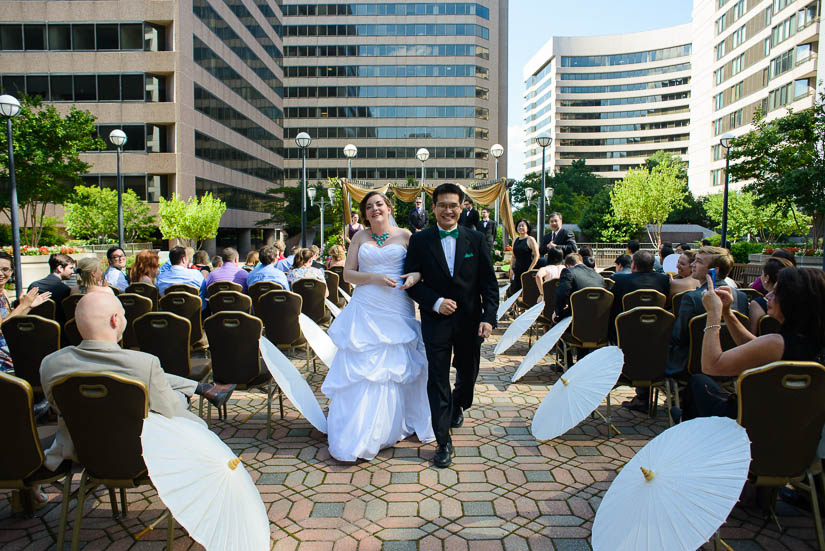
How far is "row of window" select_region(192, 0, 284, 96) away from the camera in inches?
1682

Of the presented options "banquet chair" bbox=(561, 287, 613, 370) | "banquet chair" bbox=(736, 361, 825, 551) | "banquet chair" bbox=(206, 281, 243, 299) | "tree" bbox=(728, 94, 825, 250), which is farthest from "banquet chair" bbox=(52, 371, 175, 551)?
"tree" bbox=(728, 94, 825, 250)

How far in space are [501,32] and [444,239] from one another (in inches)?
3716

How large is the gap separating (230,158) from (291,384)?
160ft

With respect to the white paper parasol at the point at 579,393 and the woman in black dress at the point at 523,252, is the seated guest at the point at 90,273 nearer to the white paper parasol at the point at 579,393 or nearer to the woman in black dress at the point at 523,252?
the white paper parasol at the point at 579,393

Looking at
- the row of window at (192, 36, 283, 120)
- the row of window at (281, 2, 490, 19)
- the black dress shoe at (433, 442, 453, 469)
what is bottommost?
the black dress shoe at (433, 442, 453, 469)

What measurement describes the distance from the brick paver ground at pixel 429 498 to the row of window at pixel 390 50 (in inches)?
3184

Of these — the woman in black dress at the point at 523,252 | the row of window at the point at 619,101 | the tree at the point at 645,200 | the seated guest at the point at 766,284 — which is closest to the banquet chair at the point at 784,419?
the seated guest at the point at 766,284

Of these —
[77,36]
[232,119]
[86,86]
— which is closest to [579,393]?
[86,86]

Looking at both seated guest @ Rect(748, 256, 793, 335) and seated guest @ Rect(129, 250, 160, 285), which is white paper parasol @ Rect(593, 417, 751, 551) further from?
seated guest @ Rect(129, 250, 160, 285)

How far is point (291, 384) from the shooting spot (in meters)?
4.49

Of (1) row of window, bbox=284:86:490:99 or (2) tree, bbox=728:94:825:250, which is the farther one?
(1) row of window, bbox=284:86:490:99

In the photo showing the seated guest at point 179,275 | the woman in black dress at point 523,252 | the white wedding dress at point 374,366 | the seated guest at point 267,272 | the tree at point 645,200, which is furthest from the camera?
the tree at point 645,200

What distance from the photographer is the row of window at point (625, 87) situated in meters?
116

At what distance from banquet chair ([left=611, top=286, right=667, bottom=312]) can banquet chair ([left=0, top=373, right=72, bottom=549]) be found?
16.9 feet
